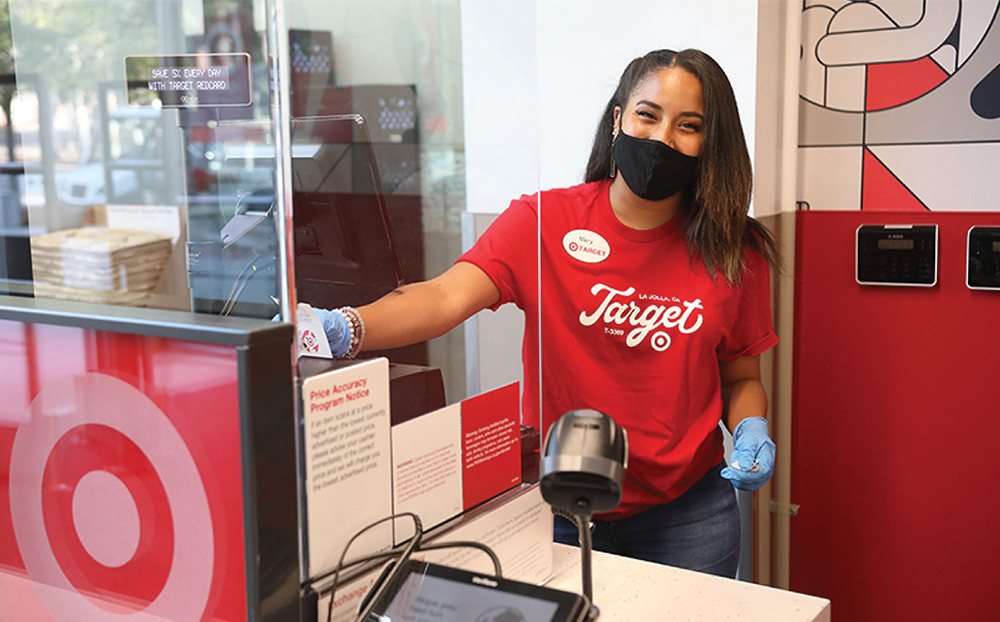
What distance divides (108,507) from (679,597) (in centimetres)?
64

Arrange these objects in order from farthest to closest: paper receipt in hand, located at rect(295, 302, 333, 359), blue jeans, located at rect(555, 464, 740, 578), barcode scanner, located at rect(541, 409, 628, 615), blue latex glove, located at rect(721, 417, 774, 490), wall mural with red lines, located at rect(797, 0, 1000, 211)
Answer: wall mural with red lines, located at rect(797, 0, 1000, 211), blue jeans, located at rect(555, 464, 740, 578), blue latex glove, located at rect(721, 417, 774, 490), paper receipt in hand, located at rect(295, 302, 333, 359), barcode scanner, located at rect(541, 409, 628, 615)

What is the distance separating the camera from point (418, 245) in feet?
3.99

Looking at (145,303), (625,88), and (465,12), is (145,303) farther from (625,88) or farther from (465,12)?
(625,88)

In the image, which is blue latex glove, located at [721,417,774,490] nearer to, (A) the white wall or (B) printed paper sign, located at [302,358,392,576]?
(A) the white wall

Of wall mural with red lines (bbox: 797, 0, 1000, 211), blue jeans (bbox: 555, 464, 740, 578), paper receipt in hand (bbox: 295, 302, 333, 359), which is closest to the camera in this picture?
paper receipt in hand (bbox: 295, 302, 333, 359)

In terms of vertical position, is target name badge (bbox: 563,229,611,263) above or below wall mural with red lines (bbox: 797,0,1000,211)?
below

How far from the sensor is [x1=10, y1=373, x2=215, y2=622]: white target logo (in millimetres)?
846

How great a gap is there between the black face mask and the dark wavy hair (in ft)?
0.14

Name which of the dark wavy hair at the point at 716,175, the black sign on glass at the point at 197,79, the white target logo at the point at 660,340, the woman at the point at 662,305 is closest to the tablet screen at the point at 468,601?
the black sign on glass at the point at 197,79

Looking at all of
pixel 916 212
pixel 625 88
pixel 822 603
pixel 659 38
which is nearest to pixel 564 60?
pixel 659 38

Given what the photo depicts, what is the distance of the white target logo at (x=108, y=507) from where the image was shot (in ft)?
2.78

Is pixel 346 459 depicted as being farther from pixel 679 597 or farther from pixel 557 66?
pixel 557 66

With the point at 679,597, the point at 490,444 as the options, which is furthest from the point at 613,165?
the point at 679,597

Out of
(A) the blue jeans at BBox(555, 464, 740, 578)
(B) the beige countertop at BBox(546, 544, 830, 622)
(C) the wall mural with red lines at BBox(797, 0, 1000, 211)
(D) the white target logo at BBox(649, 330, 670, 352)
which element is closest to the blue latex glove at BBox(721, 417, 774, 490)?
(A) the blue jeans at BBox(555, 464, 740, 578)
